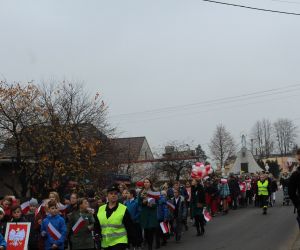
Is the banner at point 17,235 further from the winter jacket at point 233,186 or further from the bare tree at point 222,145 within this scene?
the bare tree at point 222,145

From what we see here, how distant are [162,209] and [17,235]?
5.55m

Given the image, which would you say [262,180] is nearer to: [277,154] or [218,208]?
[218,208]

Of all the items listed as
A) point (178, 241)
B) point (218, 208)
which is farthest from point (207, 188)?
point (178, 241)

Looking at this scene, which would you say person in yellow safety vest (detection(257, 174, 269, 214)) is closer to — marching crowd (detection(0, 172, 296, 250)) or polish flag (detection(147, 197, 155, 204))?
marching crowd (detection(0, 172, 296, 250))

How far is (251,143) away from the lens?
109 meters

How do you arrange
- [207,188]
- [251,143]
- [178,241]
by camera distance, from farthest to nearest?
1. [251,143]
2. [207,188]
3. [178,241]

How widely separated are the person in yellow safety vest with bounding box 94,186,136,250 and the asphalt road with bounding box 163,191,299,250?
18.8 ft

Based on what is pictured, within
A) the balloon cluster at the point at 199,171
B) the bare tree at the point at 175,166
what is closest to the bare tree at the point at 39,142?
the balloon cluster at the point at 199,171

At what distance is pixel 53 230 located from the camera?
948 cm

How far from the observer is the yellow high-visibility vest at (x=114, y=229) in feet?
26.1

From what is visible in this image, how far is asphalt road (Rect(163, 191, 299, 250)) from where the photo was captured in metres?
13.6

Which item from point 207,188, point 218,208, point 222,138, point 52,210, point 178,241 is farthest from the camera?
point 222,138

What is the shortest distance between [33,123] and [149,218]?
1199cm

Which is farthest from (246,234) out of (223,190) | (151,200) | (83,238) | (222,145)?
(222,145)
